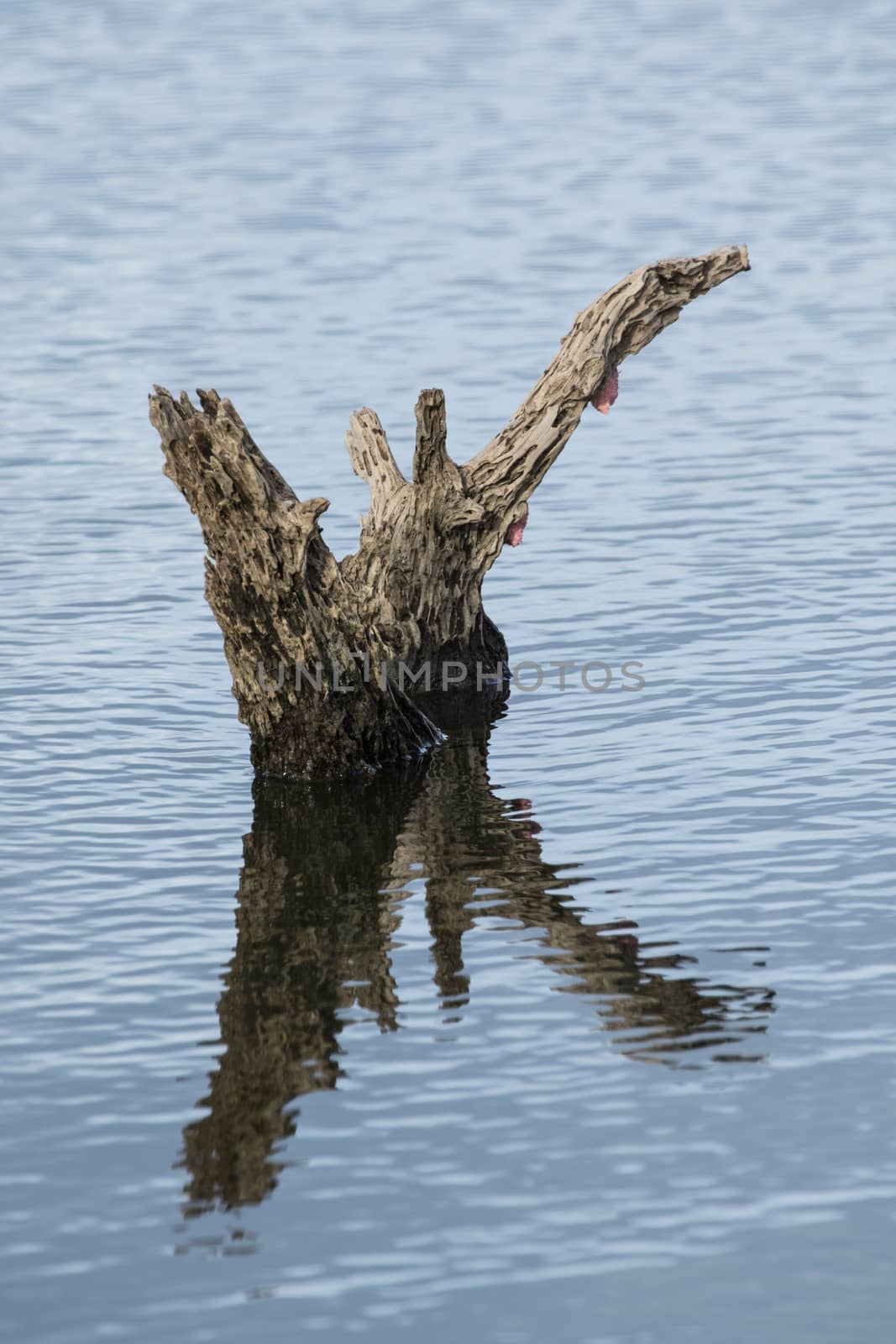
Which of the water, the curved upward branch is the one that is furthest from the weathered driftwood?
the water

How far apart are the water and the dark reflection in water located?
0.04 metres

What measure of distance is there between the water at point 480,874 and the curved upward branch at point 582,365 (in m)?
2.31

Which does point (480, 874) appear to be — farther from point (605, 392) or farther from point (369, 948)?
point (605, 392)

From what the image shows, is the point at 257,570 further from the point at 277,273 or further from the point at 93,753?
the point at 277,273

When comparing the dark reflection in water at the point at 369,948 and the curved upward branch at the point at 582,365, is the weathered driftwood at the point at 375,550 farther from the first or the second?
the dark reflection in water at the point at 369,948

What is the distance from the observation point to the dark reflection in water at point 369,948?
487 inches

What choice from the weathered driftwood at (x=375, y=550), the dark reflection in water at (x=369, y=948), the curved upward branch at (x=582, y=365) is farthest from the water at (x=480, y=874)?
the curved upward branch at (x=582, y=365)

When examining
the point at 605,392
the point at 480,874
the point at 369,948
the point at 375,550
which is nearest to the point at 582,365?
the point at 605,392

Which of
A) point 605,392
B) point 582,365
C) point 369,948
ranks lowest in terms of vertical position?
point 369,948

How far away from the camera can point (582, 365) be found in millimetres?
18422

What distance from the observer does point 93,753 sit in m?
18.3

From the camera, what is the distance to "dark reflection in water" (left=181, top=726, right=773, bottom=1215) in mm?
12367

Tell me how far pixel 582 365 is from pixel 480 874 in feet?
16.8

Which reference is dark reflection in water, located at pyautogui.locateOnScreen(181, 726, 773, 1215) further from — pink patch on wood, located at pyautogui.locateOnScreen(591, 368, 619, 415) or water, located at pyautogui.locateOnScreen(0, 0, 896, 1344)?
pink patch on wood, located at pyautogui.locateOnScreen(591, 368, 619, 415)
